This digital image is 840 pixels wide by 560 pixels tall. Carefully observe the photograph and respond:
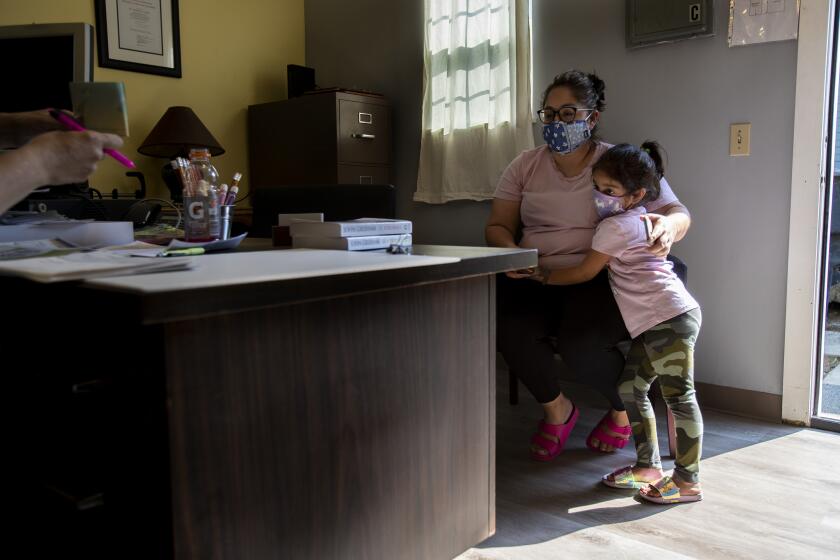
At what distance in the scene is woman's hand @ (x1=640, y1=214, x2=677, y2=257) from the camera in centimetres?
166

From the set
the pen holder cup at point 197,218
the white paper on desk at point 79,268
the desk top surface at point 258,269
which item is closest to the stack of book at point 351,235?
the desk top surface at point 258,269

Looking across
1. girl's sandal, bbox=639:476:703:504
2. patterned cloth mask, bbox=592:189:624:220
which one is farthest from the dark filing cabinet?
girl's sandal, bbox=639:476:703:504

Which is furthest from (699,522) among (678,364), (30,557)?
(30,557)

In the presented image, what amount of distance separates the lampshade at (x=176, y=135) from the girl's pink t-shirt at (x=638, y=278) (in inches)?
84.1

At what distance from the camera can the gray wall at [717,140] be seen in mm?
2160

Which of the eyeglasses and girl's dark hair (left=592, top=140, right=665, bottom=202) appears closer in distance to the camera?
girl's dark hair (left=592, top=140, right=665, bottom=202)

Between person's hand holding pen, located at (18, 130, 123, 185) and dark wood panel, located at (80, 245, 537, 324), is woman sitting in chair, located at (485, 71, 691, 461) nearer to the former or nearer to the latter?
dark wood panel, located at (80, 245, 537, 324)

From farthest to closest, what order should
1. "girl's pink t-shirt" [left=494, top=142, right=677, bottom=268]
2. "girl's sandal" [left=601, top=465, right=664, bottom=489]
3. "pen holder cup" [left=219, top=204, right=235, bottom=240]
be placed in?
"girl's pink t-shirt" [left=494, top=142, right=677, bottom=268], "girl's sandal" [left=601, top=465, right=664, bottom=489], "pen holder cup" [left=219, top=204, right=235, bottom=240]

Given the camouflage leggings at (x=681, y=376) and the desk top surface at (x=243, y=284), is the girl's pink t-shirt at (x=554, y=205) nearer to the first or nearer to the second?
the camouflage leggings at (x=681, y=376)

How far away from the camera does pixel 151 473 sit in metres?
0.71

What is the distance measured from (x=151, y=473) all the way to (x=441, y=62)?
2706 millimetres

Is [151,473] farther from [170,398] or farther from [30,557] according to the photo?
[30,557]

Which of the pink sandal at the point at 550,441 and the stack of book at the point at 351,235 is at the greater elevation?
the stack of book at the point at 351,235

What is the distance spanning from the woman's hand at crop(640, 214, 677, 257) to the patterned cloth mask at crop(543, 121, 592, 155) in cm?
40
